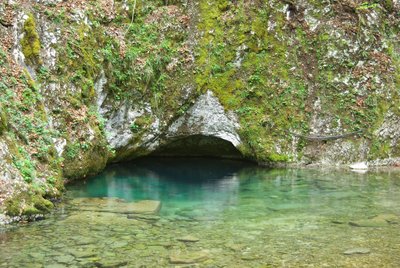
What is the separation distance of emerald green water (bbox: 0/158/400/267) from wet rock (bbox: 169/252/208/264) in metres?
0.01

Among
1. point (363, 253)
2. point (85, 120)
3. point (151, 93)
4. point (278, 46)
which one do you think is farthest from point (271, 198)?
point (278, 46)

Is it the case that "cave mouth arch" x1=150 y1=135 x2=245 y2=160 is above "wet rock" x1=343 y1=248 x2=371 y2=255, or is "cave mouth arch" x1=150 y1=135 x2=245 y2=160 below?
above

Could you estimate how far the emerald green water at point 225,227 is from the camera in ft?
19.4

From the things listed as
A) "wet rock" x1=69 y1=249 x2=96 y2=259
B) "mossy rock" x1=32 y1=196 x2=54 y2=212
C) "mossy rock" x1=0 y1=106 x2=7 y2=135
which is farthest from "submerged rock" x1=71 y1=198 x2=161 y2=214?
"wet rock" x1=69 y1=249 x2=96 y2=259

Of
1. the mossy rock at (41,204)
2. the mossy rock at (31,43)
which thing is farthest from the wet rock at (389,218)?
the mossy rock at (31,43)

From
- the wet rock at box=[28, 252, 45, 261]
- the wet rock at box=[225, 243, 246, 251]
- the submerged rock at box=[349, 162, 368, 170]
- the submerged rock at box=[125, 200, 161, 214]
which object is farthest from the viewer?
the submerged rock at box=[349, 162, 368, 170]

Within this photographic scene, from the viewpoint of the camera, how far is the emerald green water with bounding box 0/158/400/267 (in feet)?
19.4

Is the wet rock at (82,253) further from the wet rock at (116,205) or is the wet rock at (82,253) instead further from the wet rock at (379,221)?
the wet rock at (379,221)

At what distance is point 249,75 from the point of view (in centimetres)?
1539

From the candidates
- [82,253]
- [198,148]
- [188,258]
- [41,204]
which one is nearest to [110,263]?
[82,253]

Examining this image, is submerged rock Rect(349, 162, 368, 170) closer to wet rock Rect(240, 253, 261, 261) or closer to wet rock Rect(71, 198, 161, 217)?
wet rock Rect(71, 198, 161, 217)

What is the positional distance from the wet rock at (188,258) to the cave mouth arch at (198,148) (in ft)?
31.2

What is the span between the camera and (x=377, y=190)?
10766 millimetres

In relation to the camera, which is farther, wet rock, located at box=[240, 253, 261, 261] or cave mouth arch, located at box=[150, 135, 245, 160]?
cave mouth arch, located at box=[150, 135, 245, 160]
